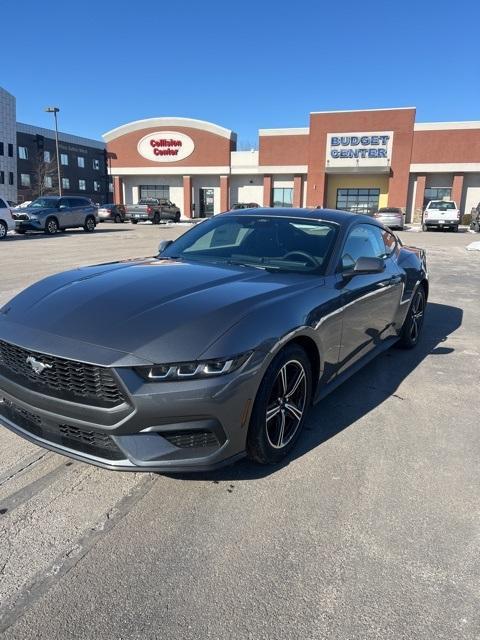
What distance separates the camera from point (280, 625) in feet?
6.35

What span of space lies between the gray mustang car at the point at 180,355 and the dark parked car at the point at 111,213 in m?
33.4

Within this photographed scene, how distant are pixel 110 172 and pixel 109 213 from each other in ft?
43.6

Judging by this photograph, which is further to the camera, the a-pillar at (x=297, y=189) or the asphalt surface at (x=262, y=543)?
the a-pillar at (x=297, y=189)

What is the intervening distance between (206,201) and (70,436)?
45.6m

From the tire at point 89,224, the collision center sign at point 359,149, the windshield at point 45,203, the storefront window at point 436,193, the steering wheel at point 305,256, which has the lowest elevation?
the tire at point 89,224

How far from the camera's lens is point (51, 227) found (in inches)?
924

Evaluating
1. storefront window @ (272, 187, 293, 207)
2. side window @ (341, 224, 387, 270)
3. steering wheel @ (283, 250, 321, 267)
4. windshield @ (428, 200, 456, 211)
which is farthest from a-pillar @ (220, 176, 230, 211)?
steering wheel @ (283, 250, 321, 267)

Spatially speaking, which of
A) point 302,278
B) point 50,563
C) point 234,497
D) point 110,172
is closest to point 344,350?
point 302,278

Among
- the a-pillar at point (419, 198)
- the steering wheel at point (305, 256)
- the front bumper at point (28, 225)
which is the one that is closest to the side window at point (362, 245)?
the steering wheel at point (305, 256)

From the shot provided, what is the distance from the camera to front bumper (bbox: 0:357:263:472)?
2377 millimetres

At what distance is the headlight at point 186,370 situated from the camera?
94.3 inches

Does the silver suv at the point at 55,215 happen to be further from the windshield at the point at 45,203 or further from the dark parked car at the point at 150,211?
the dark parked car at the point at 150,211

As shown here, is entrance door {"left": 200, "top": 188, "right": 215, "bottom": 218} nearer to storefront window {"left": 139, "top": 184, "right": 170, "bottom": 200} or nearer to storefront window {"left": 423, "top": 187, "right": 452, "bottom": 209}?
storefront window {"left": 139, "top": 184, "right": 170, "bottom": 200}

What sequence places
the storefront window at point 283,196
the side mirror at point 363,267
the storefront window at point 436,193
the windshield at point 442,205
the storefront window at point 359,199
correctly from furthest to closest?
the storefront window at point 283,196
the storefront window at point 359,199
the storefront window at point 436,193
the windshield at point 442,205
the side mirror at point 363,267
